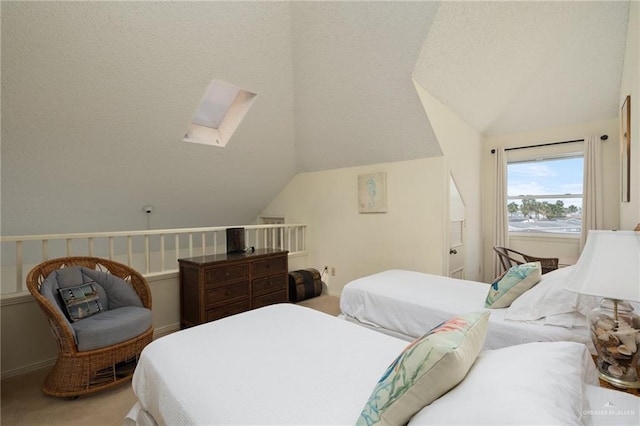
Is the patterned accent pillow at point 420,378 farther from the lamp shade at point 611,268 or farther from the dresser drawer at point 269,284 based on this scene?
the dresser drawer at point 269,284

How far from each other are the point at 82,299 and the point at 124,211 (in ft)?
6.52

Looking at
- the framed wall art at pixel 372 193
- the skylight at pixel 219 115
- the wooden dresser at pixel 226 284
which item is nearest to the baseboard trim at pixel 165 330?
the wooden dresser at pixel 226 284

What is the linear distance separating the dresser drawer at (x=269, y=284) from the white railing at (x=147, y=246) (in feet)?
2.19

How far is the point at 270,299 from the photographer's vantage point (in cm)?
365

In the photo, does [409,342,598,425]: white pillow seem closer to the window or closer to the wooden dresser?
the wooden dresser

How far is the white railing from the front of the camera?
3343mm

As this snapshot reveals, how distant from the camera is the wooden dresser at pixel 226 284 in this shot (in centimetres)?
306

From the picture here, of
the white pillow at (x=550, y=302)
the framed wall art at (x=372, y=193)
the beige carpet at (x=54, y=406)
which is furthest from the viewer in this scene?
the framed wall art at (x=372, y=193)

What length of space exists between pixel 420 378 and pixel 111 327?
2.25 m

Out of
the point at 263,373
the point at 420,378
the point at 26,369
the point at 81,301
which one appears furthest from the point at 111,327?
the point at 420,378

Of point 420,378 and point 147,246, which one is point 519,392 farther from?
point 147,246

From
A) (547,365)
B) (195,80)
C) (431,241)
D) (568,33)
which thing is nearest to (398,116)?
(431,241)

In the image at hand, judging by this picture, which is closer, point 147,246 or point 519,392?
point 519,392

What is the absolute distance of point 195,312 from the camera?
10.2 feet
